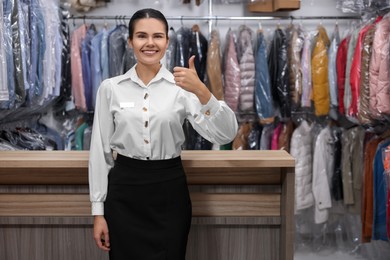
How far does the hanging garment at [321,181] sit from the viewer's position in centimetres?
386

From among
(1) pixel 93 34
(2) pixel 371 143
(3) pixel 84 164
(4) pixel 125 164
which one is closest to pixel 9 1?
(1) pixel 93 34

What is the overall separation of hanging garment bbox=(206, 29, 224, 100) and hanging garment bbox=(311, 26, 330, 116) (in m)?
0.70

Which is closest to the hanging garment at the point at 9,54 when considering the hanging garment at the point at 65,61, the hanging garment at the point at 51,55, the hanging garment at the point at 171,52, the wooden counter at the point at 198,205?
the hanging garment at the point at 51,55

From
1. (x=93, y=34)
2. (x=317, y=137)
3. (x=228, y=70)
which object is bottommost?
(x=317, y=137)

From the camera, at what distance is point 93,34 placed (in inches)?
155

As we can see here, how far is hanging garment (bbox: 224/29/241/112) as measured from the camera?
3812mm

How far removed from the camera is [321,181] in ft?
12.7

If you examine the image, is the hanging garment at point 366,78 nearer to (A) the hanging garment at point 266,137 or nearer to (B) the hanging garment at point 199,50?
(A) the hanging garment at point 266,137

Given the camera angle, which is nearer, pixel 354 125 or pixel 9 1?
pixel 9 1

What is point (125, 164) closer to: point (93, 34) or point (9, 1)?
point (9, 1)

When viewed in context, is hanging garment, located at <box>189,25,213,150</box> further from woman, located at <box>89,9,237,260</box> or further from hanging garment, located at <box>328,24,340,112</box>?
woman, located at <box>89,9,237,260</box>

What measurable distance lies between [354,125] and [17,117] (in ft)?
8.32

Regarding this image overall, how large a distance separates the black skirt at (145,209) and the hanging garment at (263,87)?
2.09 meters

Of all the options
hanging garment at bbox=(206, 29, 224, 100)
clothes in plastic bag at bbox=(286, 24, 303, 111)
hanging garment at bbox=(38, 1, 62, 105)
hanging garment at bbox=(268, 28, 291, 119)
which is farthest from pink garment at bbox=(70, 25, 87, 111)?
clothes in plastic bag at bbox=(286, 24, 303, 111)
